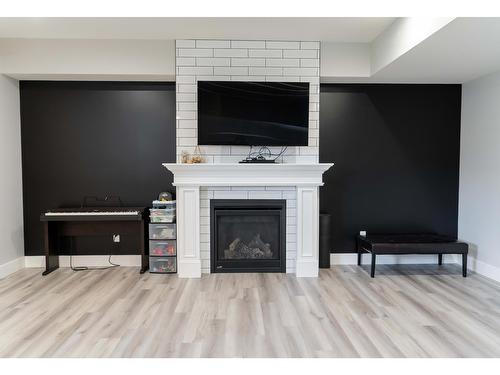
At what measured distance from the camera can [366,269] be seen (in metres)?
3.79

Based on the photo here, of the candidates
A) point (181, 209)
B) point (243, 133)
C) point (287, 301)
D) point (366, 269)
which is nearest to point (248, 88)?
point (243, 133)

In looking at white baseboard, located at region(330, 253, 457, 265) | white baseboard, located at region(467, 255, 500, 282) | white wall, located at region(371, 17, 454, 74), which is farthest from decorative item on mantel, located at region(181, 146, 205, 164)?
white baseboard, located at region(467, 255, 500, 282)

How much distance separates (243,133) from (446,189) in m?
2.64

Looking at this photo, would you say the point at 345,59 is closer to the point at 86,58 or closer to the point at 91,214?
the point at 86,58

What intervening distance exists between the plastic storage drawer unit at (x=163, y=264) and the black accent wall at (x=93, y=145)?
0.49 m

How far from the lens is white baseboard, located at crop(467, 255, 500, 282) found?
3411mm

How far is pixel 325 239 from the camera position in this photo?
373 centimetres

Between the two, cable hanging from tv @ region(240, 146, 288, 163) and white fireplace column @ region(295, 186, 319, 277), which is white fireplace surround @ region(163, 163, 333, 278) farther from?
cable hanging from tv @ region(240, 146, 288, 163)

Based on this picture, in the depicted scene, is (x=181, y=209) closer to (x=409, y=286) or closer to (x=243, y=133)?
(x=243, y=133)

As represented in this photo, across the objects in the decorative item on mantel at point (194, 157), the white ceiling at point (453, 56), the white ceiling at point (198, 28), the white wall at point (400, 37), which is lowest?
the decorative item on mantel at point (194, 157)

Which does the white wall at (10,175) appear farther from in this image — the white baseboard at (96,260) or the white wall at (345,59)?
the white wall at (345,59)

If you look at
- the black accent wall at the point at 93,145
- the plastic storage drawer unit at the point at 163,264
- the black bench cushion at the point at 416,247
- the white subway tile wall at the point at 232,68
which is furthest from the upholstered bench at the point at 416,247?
the black accent wall at the point at 93,145

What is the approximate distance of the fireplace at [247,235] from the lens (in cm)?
362

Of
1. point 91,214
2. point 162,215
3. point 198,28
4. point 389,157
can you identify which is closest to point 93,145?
point 91,214
